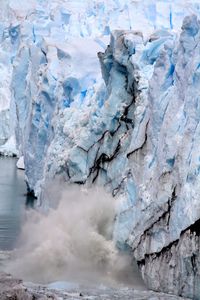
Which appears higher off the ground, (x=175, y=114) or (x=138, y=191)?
(x=175, y=114)

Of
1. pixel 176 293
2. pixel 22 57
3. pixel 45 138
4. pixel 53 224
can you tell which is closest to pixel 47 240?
pixel 53 224

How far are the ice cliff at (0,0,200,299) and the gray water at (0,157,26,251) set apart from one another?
1084 millimetres

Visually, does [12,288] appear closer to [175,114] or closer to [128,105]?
[175,114]

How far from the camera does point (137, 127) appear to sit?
12.3m

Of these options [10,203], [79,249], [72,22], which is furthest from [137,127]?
[72,22]

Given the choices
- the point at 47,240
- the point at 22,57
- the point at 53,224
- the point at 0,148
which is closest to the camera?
the point at 47,240

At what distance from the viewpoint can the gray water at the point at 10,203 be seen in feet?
53.0

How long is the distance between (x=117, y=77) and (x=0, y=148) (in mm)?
25236

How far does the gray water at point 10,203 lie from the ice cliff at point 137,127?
1.08m

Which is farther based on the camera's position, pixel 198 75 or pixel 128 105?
pixel 128 105

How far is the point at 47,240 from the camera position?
43.2ft

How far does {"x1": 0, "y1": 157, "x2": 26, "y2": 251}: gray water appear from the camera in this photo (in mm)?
16156

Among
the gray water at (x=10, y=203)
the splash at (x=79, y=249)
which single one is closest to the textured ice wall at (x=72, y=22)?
the gray water at (x=10, y=203)

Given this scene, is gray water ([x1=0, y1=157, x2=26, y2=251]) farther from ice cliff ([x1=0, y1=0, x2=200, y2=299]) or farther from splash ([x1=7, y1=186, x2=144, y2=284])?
splash ([x1=7, y1=186, x2=144, y2=284])
